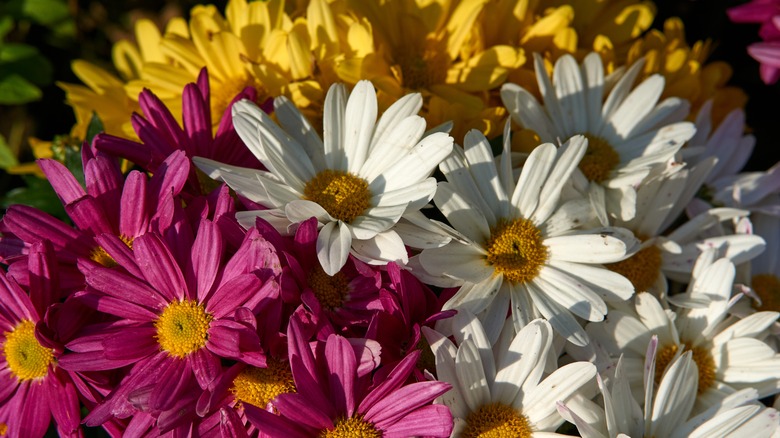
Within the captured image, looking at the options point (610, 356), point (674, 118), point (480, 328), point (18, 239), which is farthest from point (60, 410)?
point (674, 118)

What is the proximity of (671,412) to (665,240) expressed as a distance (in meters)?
0.33

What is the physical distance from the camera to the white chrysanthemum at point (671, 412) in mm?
1214

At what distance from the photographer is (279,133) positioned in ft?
4.03

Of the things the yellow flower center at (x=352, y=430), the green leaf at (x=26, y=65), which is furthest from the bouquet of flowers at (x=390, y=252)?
the green leaf at (x=26, y=65)

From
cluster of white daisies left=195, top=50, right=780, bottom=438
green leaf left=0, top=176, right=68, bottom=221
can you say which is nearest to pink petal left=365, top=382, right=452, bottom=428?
cluster of white daisies left=195, top=50, right=780, bottom=438

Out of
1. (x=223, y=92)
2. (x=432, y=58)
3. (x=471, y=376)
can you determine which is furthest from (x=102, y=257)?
(x=432, y=58)

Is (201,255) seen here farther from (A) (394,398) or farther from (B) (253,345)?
(A) (394,398)

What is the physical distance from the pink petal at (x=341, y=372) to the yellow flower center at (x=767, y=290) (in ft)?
3.00

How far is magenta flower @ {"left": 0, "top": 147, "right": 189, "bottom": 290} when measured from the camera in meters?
1.17

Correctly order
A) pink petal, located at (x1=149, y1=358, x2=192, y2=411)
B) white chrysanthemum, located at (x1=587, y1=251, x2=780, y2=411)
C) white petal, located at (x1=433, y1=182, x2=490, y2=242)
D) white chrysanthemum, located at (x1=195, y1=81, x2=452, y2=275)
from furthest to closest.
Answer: white chrysanthemum, located at (x1=587, y1=251, x2=780, y2=411) → white petal, located at (x1=433, y1=182, x2=490, y2=242) → white chrysanthemum, located at (x1=195, y1=81, x2=452, y2=275) → pink petal, located at (x1=149, y1=358, x2=192, y2=411)

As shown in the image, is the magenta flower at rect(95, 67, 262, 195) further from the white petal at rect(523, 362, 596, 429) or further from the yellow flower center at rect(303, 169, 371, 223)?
the white petal at rect(523, 362, 596, 429)

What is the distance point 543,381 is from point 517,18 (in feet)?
2.52

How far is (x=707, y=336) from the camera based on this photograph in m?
1.42

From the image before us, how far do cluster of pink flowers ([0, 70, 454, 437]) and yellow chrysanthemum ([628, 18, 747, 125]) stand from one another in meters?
0.79
